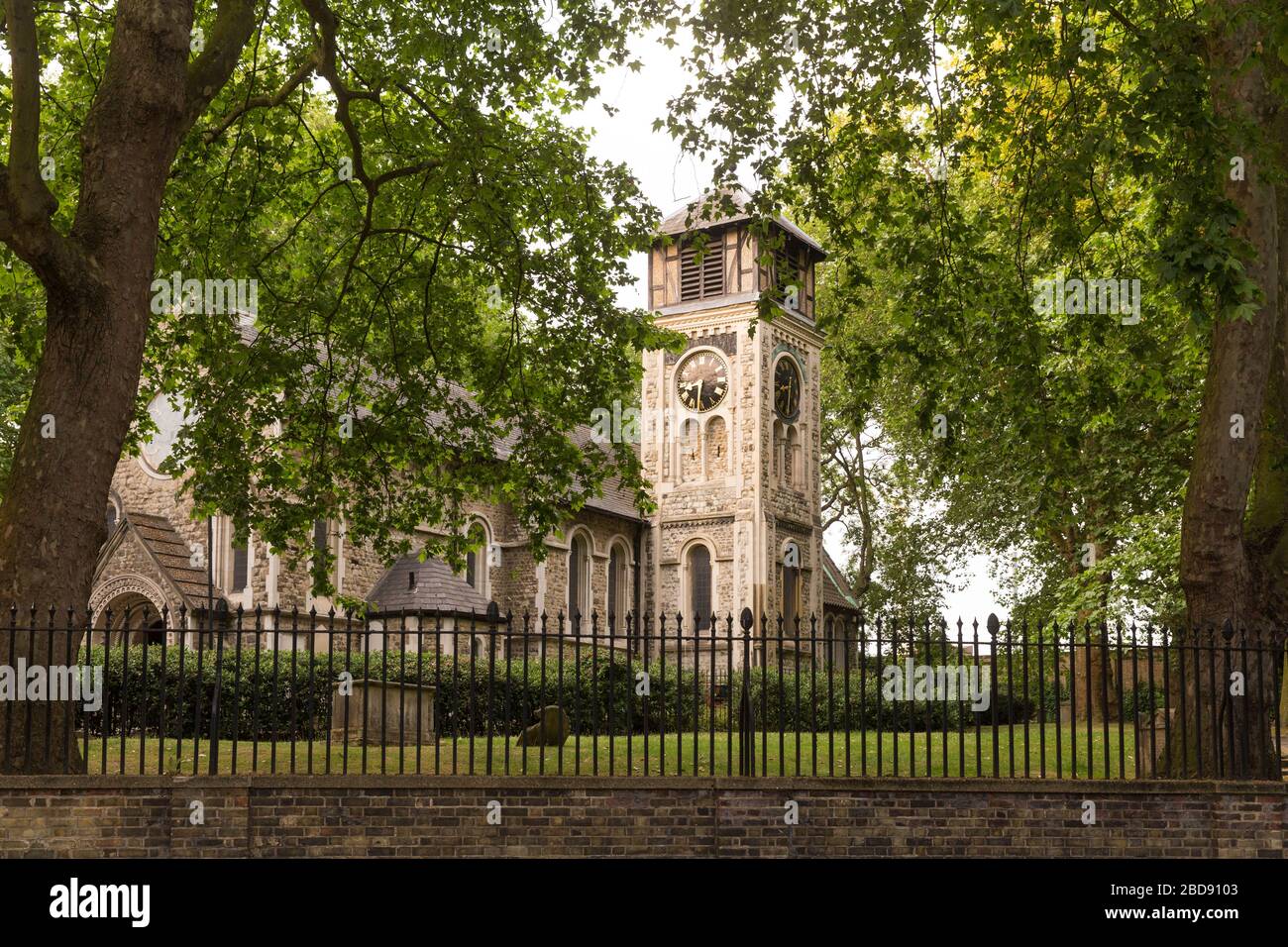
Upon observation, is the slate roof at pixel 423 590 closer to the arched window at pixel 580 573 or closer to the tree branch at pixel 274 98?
→ the arched window at pixel 580 573

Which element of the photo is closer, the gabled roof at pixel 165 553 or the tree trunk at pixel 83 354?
the tree trunk at pixel 83 354

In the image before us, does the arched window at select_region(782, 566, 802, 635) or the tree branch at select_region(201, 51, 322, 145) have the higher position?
the tree branch at select_region(201, 51, 322, 145)

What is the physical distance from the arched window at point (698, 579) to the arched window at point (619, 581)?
1799 millimetres

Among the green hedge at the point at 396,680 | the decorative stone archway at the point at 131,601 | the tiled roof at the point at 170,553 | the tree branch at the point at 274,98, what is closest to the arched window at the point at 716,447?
the green hedge at the point at 396,680

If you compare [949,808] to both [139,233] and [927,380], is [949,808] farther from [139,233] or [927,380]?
[139,233]

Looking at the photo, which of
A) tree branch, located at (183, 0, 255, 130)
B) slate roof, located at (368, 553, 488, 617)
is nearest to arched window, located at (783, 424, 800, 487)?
slate roof, located at (368, 553, 488, 617)

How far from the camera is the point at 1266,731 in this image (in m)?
11.8

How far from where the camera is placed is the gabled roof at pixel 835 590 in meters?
47.2

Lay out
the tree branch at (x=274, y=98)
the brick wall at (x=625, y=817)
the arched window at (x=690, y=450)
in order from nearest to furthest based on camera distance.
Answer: the brick wall at (x=625, y=817) < the tree branch at (x=274, y=98) < the arched window at (x=690, y=450)

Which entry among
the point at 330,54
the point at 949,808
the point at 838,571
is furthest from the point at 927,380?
the point at 838,571

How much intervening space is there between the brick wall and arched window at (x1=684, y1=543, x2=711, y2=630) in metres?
28.7

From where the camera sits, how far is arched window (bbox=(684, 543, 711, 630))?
130 feet

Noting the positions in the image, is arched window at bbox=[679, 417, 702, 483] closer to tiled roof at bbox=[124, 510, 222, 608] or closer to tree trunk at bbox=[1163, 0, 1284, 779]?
tiled roof at bbox=[124, 510, 222, 608]

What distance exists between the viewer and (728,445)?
132 feet
